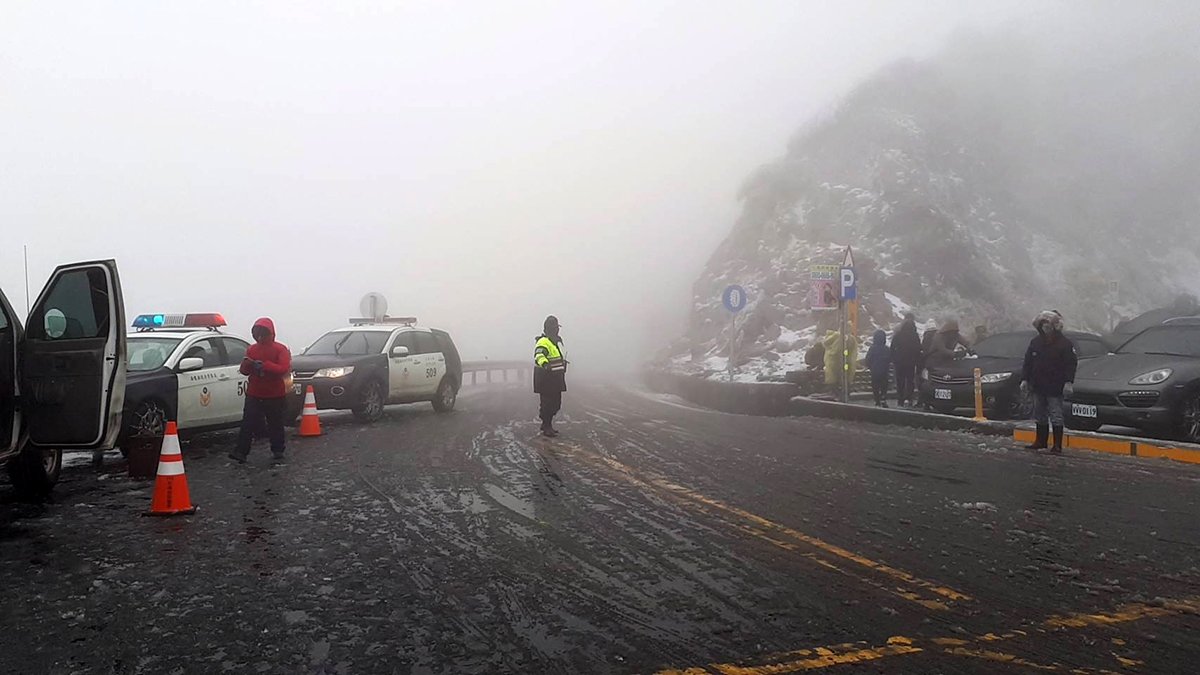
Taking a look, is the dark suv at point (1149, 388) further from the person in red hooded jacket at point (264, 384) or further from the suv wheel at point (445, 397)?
the suv wheel at point (445, 397)

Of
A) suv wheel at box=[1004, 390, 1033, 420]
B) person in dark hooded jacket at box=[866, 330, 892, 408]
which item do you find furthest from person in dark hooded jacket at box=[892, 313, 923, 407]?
suv wheel at box=[1004, 390, 1033, 420]

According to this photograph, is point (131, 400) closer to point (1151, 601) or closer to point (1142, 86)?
point (1151, 601)

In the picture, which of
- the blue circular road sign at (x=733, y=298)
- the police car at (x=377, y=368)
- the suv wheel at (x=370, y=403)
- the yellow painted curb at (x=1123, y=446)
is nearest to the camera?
the yellow painted curb at (x=1123, y=446)

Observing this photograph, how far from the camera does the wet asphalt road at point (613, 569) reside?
3.92m

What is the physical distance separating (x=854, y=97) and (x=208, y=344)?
48.1 m

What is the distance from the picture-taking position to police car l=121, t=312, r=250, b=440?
1003 centimetres

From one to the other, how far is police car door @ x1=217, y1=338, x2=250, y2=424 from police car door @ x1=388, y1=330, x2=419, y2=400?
3.69m

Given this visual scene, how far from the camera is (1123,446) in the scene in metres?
10.9

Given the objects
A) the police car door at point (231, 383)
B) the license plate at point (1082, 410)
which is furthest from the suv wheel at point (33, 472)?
the license plate at point (1082, 410)

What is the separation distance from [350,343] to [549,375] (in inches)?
207

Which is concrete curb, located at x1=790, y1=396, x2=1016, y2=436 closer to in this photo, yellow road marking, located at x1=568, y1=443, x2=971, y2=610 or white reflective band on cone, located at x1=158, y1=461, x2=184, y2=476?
yellow road marking, located at x1=568, y1=443, x2=971, y2=610

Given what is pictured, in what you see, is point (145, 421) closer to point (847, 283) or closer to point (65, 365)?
point (65, 365)

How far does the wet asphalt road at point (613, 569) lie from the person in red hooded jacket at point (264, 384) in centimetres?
56

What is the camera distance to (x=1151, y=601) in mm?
4695
